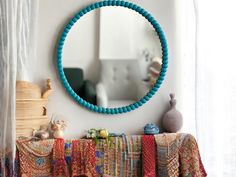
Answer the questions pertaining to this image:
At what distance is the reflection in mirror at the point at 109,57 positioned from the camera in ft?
7.68

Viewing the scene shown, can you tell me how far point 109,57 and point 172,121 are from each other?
57cm

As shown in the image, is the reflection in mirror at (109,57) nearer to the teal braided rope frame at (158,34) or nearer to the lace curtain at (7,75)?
the teal braided rope frame at (158,34)

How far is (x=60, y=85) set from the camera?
7.72 ft

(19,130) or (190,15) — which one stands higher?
(190,15)

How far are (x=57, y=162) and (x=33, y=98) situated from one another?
0.40 meters

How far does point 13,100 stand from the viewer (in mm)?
1938

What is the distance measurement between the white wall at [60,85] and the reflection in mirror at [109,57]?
0.08 meters

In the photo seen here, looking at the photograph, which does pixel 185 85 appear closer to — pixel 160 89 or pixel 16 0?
pixel 160 89

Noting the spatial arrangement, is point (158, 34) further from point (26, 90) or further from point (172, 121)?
point (26, 90)

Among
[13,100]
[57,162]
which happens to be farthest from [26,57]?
[57,162]

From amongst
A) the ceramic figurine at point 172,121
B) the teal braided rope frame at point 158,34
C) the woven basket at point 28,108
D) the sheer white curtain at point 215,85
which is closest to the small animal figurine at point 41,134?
the woven basket at point 28,108

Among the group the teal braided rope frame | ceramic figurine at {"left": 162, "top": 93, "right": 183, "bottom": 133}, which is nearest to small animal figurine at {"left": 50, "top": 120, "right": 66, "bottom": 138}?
the teal braided rope frame

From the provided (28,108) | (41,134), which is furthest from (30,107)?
(41,134)

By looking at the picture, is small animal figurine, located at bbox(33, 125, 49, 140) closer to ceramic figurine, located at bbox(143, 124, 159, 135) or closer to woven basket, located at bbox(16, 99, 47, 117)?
woven basket, located at bbox(16, 99, 47, 117)
